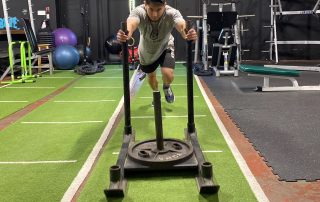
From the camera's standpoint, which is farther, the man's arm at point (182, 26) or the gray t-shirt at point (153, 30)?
the gray t-shirt at point (153, 30)

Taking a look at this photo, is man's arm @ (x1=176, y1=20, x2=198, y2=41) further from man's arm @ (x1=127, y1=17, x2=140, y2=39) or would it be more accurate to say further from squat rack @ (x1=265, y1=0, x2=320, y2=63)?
squat rack @ (x1=265, y1=0, x2=320, y2=63)

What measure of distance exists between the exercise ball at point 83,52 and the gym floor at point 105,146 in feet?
10.2

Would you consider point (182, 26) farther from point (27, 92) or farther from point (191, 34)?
point (27, 92)

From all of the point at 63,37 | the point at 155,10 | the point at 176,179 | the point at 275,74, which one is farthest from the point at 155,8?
the point at 63,37

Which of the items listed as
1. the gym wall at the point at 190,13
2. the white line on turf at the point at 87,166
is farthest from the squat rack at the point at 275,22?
the white line on turf at the point at 87,166

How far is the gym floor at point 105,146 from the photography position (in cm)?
231

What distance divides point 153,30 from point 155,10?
34 cm

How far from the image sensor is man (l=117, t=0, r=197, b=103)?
2717mm

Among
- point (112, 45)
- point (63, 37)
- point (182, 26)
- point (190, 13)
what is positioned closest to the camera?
point (182, 26)

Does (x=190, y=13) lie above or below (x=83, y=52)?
above

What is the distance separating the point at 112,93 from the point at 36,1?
5386 mm

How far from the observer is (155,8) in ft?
8.93

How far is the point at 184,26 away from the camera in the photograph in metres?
2.76

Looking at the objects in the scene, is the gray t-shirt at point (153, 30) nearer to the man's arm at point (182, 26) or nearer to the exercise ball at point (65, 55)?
the man's arm at point (182, 26)
